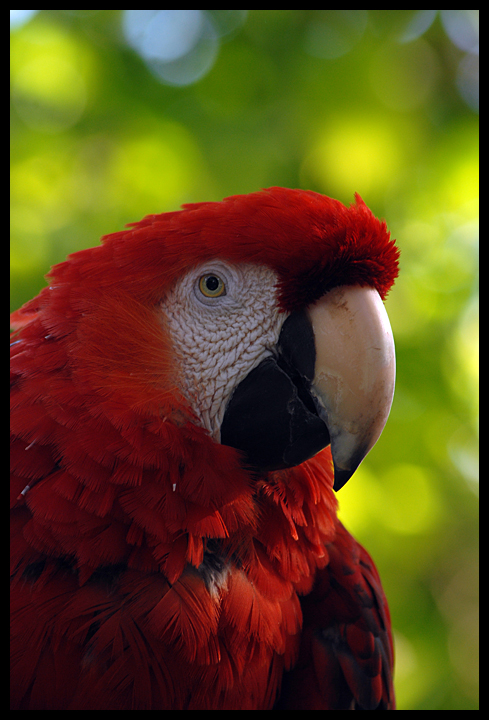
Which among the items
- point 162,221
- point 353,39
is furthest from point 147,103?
point 162,221

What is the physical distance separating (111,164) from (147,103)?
0.77 feet

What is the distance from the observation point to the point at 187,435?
77 centimetres

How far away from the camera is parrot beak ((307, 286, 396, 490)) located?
30.2 inches

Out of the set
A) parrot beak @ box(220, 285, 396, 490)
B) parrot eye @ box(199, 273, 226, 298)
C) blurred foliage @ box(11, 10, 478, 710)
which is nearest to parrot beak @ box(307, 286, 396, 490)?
parrot beak @ box(220, 285, 396, 490)

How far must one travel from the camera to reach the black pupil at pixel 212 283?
0.83 m

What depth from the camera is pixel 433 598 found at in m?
2.00

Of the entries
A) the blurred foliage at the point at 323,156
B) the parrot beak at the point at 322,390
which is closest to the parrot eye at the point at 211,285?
the parrot beak at the point at 322,390

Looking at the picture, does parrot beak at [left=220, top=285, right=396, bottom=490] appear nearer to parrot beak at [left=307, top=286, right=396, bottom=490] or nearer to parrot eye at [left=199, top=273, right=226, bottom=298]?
parrot beak at [left=307, top=286, right=396, bottom=490]

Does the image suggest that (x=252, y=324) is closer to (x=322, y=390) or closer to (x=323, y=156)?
(x=322, y=390)

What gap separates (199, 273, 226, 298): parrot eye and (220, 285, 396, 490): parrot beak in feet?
0.38

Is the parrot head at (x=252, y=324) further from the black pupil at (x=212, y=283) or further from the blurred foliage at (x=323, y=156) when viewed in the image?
the blurred foliage at (x=323, y=156)

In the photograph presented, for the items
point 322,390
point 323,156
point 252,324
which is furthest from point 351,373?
point 323,156

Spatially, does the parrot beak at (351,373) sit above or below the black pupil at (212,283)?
below

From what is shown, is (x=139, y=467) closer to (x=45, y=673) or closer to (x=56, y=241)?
(x=45, y=673)
